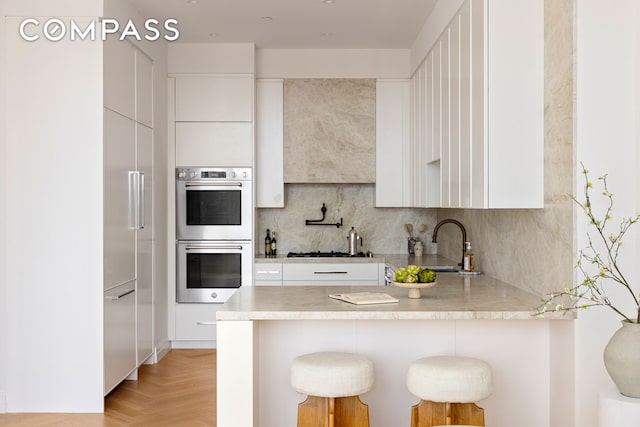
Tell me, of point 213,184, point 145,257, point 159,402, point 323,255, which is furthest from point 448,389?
point 213,184

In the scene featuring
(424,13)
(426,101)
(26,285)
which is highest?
(424,13)

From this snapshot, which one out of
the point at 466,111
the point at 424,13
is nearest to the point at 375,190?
the point at 424,13

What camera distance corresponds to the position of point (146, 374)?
4945 mm

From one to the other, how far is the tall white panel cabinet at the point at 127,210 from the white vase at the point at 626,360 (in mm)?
2999

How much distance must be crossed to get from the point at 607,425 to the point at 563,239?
37.4 inches

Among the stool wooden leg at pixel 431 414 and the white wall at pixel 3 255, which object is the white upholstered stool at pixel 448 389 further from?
the white wall at pixel 3 255

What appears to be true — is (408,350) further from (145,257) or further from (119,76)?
(119,76)

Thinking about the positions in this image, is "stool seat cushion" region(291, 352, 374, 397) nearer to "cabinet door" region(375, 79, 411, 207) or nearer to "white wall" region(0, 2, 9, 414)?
"white wall" region(0, 2, 9, 414)

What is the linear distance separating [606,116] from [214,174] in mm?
3681

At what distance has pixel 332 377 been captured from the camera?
105 inches

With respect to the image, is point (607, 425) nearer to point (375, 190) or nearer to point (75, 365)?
point (75, 365)

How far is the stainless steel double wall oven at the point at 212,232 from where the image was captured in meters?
5.66

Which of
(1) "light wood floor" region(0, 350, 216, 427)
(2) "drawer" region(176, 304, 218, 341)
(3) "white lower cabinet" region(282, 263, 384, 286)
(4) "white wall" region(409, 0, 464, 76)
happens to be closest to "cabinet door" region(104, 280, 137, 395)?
(1) "light wood floor" region(0, 350, 216, 427)

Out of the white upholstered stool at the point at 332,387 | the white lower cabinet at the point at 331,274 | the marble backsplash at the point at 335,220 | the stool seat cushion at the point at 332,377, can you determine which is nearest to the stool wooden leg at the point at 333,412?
the white upholstered stool at the point at 332,387
